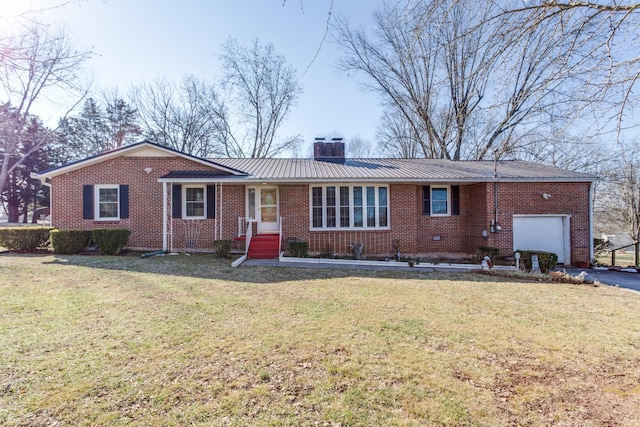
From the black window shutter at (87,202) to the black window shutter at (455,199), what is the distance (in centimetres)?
1430

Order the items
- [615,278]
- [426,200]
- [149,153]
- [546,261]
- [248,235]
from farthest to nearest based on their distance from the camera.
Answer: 1. [426,200]
2. [149,153]
3. [248,235]
4. [546,261]
5. [615,278]

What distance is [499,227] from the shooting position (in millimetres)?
11234

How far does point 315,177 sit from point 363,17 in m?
6.63

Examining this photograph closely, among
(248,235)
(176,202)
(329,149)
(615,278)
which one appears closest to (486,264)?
(615,278)

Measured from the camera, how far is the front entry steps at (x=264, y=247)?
1101cm

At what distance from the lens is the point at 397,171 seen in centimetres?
1261

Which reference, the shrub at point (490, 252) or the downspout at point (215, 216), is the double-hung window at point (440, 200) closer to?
the shrub at point (490, 252)

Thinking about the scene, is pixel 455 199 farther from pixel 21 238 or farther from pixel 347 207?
pixel 21 238

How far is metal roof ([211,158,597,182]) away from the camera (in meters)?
11.5

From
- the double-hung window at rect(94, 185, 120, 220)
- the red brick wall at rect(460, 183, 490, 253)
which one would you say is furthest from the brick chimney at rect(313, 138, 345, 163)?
the double-hung window at rect(94, 185, 120, 220)

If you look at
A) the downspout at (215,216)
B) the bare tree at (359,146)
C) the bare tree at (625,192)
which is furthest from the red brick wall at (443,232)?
the bare tree at (359,146)

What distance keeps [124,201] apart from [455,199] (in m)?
13.2

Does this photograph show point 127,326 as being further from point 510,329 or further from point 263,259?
point 263,259

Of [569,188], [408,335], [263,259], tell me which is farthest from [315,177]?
[569,188]
